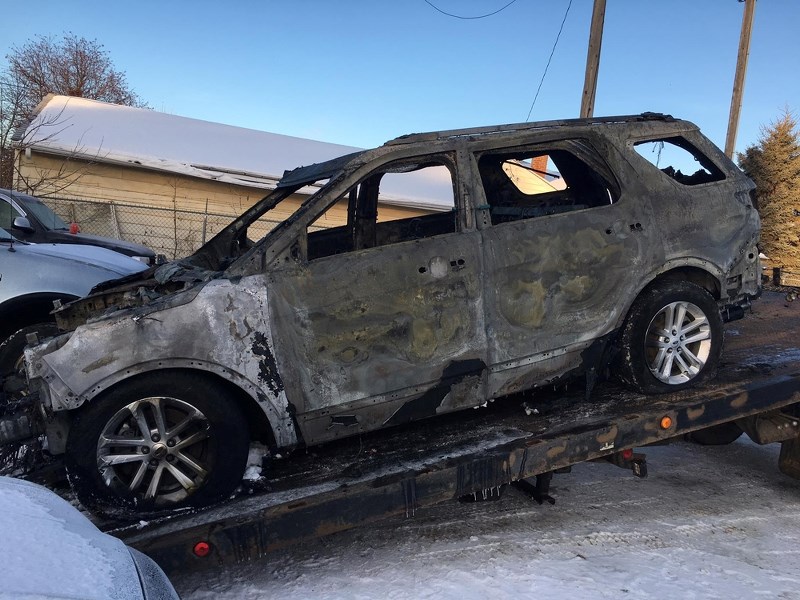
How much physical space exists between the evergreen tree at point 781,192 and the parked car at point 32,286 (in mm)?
19506

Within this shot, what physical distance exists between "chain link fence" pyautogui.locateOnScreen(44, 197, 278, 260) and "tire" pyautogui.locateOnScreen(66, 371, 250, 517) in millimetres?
11537

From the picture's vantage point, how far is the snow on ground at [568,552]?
310 cm

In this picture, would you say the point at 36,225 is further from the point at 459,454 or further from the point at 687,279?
the point at 687,279

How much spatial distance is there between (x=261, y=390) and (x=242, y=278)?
60 centimetres

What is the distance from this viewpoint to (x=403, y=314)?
3443mm

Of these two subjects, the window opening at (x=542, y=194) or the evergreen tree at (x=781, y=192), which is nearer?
the window opening at (x=542, y=194)

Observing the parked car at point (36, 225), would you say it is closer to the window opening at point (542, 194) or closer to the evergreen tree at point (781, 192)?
the window opening at point (542, 194)

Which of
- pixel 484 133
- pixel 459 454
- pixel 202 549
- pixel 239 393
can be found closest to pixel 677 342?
pixel 459 454

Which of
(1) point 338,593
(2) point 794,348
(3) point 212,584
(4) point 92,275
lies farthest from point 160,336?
(2) point 794,348

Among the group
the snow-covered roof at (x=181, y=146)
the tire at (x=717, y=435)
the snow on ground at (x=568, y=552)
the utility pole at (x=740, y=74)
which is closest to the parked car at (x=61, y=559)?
the snow on ground at (x=568, y=552)

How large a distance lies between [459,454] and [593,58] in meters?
9.11

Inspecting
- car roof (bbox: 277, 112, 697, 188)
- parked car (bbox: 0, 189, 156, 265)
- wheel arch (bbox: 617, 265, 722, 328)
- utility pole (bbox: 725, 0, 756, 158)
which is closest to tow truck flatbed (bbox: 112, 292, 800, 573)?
wheel arch (bbox: 617, 265, 722, 328)

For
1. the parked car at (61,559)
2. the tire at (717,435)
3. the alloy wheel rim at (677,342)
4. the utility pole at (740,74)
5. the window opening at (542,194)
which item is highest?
the utility pole at (740,74)

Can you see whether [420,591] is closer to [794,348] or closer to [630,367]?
[630,367]
